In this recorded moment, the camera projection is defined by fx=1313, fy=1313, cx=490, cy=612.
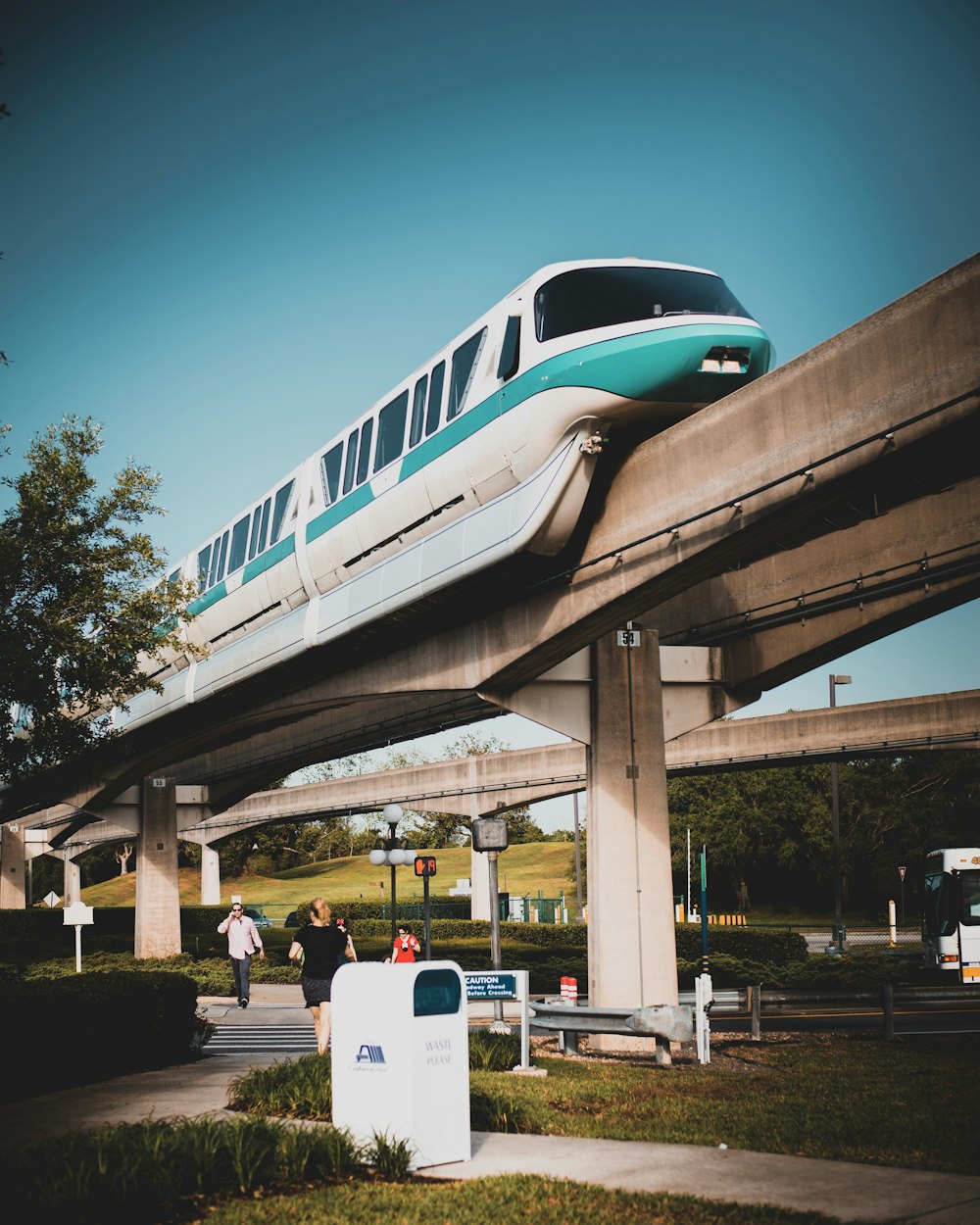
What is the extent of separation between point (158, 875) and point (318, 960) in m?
36.2

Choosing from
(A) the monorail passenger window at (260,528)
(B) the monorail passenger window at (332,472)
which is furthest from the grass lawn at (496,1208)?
(A) the monorail passenger window at (260,528)

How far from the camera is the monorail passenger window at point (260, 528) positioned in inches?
1133

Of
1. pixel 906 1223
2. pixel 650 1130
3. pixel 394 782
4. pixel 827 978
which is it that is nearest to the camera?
pixel 906 1223

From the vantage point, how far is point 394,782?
61719 millimetres

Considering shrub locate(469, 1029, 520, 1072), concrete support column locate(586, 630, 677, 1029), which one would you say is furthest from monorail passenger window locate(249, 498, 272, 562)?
shrub locate(469, 1029, 520, 1072)

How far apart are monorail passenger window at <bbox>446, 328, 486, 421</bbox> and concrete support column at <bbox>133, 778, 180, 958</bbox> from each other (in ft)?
103

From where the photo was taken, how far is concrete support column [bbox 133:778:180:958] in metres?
→ 47.0

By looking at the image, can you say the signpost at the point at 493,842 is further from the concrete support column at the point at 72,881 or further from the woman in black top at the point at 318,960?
the concrete support column at the point at 72,881

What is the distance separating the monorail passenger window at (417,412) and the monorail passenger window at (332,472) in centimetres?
356

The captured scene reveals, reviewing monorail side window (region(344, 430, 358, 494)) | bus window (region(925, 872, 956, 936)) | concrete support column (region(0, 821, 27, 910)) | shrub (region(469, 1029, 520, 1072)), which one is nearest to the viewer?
shrub (region(469, 1029, 520, 1072))

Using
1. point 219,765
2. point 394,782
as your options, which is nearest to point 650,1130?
point 219,765

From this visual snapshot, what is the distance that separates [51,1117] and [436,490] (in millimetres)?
11285

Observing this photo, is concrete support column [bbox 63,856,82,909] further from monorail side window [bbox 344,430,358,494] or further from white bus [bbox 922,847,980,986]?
monorail side window [bbox 344,430,358,494]

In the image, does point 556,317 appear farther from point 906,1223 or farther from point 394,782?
point 394,782
